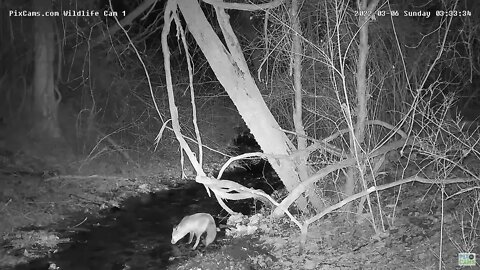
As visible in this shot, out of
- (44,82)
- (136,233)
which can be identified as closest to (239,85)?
Answer: (136,233)

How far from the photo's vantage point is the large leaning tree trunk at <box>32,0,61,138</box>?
44.8ft

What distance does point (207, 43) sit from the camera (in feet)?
29.4

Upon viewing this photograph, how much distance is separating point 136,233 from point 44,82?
692cm

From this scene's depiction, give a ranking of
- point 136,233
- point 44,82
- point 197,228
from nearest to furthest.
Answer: point 197,228 < point 136,233 < point 44,82

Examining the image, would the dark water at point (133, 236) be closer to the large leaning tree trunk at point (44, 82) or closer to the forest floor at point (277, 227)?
the forest floor at point (277, 227)

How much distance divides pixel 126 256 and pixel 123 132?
24.9ft

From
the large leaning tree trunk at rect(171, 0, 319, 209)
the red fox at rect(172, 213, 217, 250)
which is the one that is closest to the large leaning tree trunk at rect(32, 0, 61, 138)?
the large leaning tree trunk at rect(171, 0, 319, 209)

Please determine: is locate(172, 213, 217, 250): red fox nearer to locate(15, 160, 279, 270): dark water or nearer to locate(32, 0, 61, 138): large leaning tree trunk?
locate(15, 160, 279, 270): dark water

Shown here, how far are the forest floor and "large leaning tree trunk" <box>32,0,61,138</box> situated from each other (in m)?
1.27

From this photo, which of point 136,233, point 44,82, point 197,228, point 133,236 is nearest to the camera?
point 197,228

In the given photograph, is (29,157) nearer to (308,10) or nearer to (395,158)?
(308,10)

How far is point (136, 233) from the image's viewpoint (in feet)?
29.8

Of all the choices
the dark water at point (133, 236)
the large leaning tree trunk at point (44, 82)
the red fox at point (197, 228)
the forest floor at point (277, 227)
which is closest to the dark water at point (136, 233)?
the dark water at point (133, 236)

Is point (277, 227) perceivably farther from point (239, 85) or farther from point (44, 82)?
point (44, 82)
